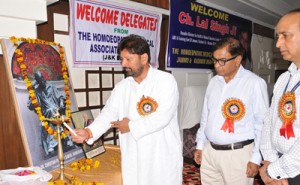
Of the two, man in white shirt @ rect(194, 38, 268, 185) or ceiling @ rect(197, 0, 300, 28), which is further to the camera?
ceiling @ rect(197, 0, 300, 28)

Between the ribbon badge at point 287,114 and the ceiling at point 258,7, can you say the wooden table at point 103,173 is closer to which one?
the ribbon badge at point 287,114

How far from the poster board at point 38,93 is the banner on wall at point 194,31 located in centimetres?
211

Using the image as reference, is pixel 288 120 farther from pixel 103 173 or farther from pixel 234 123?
pixel 103 173

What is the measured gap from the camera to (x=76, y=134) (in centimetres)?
185

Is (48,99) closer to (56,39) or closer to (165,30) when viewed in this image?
(56,39)

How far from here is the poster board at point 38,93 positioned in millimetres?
1840

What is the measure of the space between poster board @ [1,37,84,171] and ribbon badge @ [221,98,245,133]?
1.24 metres

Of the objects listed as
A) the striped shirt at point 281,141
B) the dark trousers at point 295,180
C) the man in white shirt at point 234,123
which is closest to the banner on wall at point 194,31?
the man in white shirt at point 234,123

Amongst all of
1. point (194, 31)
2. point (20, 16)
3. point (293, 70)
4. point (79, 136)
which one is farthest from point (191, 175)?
point (20, 16)

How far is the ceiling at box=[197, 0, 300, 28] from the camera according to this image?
4.99 m

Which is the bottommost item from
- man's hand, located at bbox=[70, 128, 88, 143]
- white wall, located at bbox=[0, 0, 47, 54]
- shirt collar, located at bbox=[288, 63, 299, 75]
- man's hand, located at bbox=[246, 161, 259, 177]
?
man's hand, located at bbox=[246, 161, 259, 177]

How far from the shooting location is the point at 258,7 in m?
5.46

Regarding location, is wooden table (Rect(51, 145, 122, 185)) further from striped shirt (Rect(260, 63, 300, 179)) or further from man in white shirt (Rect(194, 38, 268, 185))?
striped shirt (Rect(260, 63, 300, 179))

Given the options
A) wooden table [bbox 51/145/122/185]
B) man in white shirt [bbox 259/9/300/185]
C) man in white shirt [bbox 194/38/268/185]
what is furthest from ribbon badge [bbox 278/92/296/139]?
wooden table [bbox 51/145/122/185]
